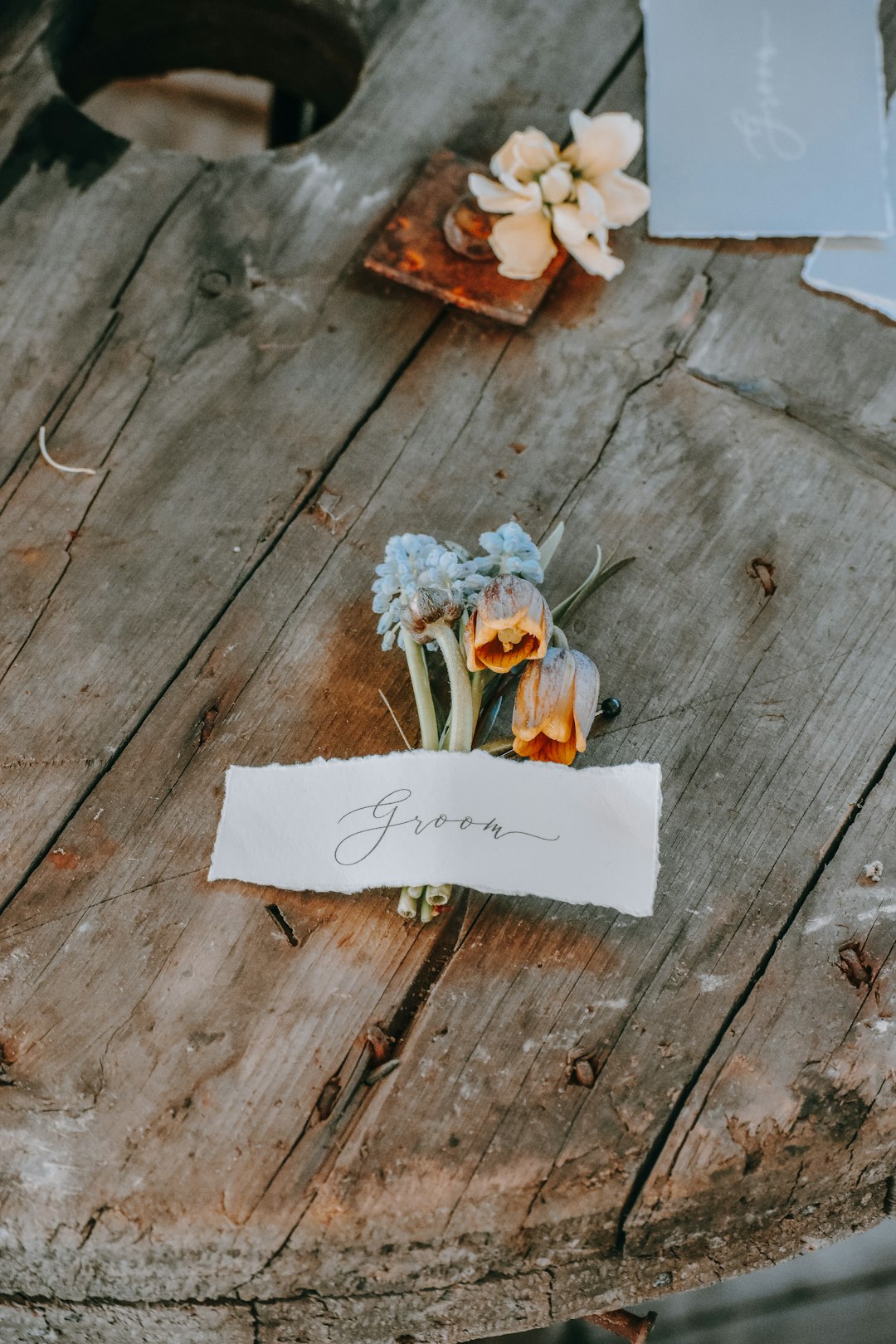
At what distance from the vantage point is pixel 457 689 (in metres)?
0.89

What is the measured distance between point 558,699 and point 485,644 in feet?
0.26

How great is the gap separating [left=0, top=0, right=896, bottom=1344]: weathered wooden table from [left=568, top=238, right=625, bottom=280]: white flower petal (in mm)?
76

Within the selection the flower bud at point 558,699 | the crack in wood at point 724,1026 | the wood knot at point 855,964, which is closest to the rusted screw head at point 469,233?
the flower bud at point 558,699

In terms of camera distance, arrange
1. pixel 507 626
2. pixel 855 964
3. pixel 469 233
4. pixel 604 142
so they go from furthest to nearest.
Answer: pixel 469 233 < pixel 604 142 < pixel 855 964 < pixel 507 626

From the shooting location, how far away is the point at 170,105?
209 centimetres

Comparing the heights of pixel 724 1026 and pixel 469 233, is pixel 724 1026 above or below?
below

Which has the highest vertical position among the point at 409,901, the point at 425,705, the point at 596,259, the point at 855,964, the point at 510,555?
the point at 596,259

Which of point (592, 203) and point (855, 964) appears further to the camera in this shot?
point (592, 203)

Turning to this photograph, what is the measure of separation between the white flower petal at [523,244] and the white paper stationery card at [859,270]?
1.10ft

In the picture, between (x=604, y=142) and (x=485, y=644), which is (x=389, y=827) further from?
(x=604, y=142)

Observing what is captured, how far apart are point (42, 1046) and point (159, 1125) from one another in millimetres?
130

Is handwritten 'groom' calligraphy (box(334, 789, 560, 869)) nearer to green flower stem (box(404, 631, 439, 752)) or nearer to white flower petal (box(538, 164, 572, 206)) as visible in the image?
green flower stem (box(404, 631, 439, 752))

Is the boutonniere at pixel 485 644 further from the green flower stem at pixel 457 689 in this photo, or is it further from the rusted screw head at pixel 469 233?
the rusted screw head at pixel 469 233

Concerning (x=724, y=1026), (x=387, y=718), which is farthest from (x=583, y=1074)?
(x=387, y=718)
